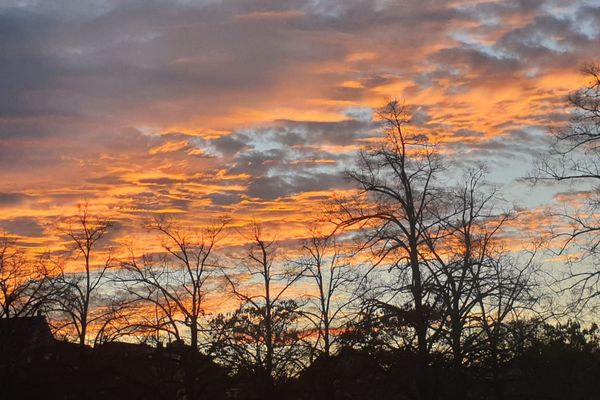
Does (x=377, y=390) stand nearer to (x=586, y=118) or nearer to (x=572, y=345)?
(x=586, y=118)

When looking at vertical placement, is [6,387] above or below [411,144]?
below

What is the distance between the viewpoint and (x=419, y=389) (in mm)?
22906

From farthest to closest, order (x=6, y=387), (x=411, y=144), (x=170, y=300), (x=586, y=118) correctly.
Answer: (x=170, y=300) → (x=411, y=144) → (x=586, y=118) → (x=6, y=387)

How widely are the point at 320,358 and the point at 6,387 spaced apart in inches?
348

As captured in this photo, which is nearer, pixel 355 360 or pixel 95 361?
pixel 95 361

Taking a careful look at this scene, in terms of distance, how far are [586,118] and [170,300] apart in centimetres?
3032

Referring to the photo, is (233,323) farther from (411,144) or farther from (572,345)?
(572,345)

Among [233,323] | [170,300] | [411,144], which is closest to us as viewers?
[411,144]

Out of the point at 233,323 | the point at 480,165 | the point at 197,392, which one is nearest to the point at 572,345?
the point at 480,165

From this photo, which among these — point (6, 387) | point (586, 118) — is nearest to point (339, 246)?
point (586, 118)

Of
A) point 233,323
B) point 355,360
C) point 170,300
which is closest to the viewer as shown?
point 355,360

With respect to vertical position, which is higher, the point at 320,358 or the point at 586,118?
the point at 586,118

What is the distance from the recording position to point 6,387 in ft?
67.8

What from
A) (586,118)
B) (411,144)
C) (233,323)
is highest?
(411,144)
